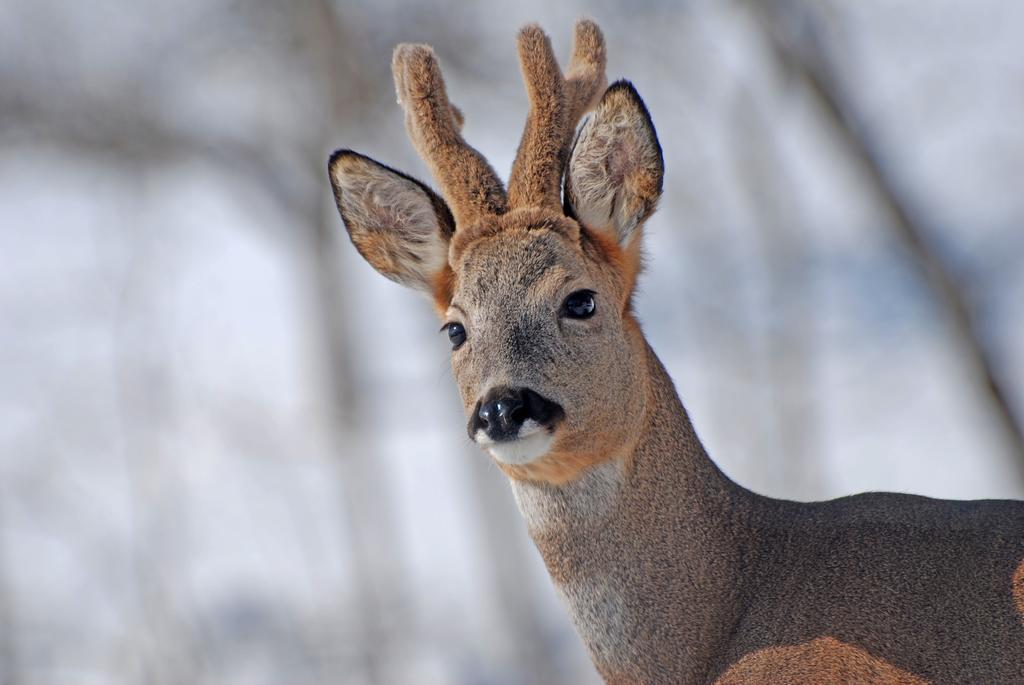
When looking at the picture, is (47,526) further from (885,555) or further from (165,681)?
(885,555)

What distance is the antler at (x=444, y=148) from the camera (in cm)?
472

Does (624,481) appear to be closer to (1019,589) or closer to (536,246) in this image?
(536,246)

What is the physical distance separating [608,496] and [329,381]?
37.5ft

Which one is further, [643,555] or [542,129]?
[542,129]

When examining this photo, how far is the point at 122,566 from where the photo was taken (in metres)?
11.2

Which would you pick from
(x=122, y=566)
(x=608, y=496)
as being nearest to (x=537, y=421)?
(x=608, y=496)

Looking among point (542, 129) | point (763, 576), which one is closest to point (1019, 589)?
point (763, 576)

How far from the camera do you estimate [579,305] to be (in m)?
4.44

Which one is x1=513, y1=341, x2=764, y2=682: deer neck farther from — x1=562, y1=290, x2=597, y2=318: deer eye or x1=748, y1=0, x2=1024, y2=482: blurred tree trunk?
x1=748, y1=0, x2=1024, y2=482: blurred tree trunk

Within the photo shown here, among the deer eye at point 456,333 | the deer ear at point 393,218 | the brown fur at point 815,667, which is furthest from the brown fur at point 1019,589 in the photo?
the deer ear at point 393,218

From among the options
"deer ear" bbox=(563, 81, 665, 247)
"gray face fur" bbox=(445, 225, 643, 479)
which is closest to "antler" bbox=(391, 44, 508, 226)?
"gray face fur" bbox=(445, 225, 643, 479)

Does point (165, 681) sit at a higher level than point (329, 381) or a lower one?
lower

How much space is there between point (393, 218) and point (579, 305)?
0.82 metres

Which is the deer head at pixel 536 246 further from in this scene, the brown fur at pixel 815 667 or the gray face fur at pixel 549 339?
the brown fur at pixel 815 667
